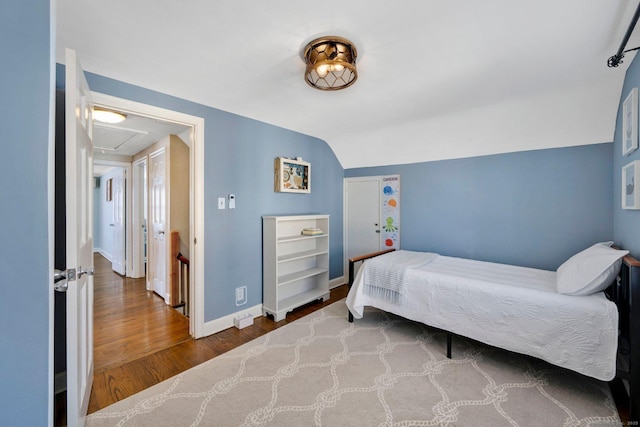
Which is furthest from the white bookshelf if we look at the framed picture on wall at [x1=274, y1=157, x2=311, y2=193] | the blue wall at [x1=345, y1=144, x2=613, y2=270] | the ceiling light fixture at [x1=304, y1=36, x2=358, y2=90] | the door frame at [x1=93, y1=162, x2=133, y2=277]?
the door frame at [x1=93, y1=162, x2=133, y2=277]

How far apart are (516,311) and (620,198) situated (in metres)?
1.45

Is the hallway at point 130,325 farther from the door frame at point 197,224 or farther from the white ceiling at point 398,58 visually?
the white ceiling at point 398,58

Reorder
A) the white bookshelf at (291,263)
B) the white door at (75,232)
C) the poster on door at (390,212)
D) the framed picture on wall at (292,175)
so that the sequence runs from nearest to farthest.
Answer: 1. the white door at (75,232)
2. the white bookshelf at (291,263)
3. the framed picture on wall at (292,175)
4. the poster on door at (390,212)

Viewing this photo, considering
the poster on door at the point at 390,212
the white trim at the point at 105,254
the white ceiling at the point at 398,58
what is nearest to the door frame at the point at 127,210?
the white trim at the point at 105,254

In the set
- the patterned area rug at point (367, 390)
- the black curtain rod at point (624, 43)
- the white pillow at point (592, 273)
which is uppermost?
the black curtain rod at point (624, 43)

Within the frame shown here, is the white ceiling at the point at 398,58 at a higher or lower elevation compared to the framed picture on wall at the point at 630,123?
higher

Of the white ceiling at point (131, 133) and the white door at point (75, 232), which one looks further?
the white ceiling at point (131, 133)

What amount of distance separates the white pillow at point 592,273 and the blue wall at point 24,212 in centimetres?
273

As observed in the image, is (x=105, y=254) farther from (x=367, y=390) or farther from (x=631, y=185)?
(x=631, y=185)

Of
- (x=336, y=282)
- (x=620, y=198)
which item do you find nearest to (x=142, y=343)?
→ (x=336, y=282)

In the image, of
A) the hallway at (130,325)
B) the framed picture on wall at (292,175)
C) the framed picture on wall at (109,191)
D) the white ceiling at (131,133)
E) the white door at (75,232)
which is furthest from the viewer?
the framed picture on wall at (109,191)

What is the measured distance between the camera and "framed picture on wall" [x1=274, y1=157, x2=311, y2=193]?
10.9 feet

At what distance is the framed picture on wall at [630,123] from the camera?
175 centimetres

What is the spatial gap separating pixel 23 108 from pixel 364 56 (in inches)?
70.4
